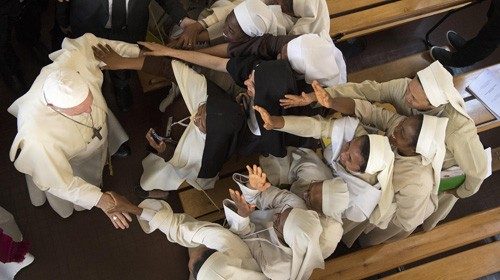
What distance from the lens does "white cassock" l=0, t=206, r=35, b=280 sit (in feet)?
11.9

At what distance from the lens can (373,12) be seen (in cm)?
427

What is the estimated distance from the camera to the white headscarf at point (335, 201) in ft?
9.77

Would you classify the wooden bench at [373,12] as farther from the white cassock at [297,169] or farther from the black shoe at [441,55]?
the white cassock at [297,169]

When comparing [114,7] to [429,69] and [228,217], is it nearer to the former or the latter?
[228,217]

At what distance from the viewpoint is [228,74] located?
363 cm

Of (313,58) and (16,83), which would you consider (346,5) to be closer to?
(313,58)


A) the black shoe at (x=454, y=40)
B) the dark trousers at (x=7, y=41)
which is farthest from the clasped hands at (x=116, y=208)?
the black shoe at (x=454, y=40)

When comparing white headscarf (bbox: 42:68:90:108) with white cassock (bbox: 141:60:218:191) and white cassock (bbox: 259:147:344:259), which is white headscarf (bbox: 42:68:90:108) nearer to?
white cassock (bbox: 141:60:218:191)

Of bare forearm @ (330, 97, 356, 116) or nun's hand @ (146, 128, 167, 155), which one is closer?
bare forearm @ (330, 97, 356, 116)

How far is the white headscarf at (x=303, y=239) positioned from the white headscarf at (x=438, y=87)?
1.01m

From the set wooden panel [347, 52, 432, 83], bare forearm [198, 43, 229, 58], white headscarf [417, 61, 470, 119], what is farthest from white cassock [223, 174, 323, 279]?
wooden panel [347, 52, 432, 83]

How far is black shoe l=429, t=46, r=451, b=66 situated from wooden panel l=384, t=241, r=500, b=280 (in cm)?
175

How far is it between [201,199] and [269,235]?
2.90 feet

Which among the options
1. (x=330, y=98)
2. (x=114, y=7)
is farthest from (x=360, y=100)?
(x=114, y=7)
